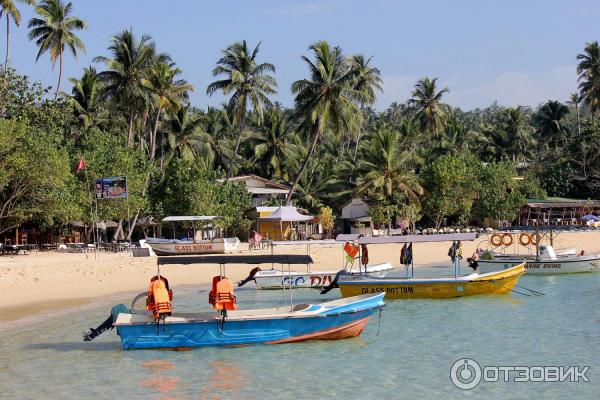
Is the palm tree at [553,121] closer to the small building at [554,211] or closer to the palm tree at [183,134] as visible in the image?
the small building at [554,211]

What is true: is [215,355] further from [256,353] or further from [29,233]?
[29,233]

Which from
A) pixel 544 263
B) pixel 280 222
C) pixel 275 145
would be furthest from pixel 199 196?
pixel 544 263

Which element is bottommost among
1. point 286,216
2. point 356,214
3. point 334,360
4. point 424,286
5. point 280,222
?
point 334,360

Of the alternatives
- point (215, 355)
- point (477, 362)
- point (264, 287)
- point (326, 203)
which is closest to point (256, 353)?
point (215, 355)

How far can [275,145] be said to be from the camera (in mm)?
65125

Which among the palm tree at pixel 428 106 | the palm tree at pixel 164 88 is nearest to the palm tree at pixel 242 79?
the palm tree at pixel 164 88

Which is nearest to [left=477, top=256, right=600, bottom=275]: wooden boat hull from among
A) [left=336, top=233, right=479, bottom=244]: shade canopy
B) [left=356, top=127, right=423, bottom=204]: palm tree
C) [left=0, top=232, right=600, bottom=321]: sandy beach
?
[left=0, top=232, right=600, bottom=321]: sandy beach

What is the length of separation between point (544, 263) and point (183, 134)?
34.3 meters

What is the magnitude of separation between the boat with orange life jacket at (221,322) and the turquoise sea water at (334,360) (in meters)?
0.27

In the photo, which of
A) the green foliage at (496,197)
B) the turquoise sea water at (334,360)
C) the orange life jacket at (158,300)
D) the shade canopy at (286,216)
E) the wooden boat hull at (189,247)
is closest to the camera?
the turquoise sea water at (334,360)

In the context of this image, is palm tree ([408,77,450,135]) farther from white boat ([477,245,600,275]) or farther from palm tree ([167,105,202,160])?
white boat ([477,245,600,275])

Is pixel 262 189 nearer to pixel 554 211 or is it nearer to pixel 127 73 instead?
pixel 127 73

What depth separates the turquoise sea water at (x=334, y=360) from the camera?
14.2 m

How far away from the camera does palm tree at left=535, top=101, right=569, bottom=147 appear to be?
8088cm
